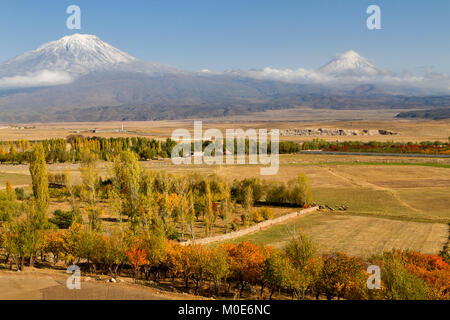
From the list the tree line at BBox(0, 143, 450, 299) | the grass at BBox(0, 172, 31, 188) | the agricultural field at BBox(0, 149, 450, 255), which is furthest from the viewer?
the grass at BBox(0, 172, 31, 188)

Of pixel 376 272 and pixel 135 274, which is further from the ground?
pixel 376 272

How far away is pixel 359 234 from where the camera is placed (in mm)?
40688

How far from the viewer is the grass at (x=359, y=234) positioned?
119ft

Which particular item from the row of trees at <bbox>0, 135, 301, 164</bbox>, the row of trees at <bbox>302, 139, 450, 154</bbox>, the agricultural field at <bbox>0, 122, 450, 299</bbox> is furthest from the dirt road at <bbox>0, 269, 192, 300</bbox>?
the row of trees at <bbox>302, 139, 450, 154</bbox>

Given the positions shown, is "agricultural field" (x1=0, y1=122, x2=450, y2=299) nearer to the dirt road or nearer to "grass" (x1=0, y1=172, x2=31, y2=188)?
the dirt road

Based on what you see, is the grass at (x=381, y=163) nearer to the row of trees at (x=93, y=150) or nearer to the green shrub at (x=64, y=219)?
the row of trees at (x=93, y=150)

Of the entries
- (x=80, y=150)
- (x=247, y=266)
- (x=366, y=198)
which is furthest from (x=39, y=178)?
(x=80, y=150)

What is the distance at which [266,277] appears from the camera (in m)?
25.5

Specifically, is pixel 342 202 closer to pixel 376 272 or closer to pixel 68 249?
pixel 376 272

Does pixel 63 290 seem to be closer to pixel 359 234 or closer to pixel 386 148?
pixel 359 234

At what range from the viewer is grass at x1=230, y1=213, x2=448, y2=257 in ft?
119

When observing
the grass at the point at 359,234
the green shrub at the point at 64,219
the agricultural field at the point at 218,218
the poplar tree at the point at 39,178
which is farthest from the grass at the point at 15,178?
the grass at the point at 359,234
